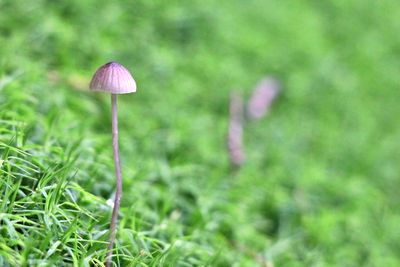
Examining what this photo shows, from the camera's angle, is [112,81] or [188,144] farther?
[188,144]

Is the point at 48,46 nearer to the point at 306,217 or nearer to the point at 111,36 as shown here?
the point at 111,36

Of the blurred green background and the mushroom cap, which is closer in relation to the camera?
the mushroom cap

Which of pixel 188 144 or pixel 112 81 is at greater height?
pixel 112 81

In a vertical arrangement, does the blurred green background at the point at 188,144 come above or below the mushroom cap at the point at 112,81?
below

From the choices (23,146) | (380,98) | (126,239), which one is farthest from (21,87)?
(380,98)

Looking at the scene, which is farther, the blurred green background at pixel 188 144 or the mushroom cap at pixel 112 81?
the blurred green background at pixel 188 144
